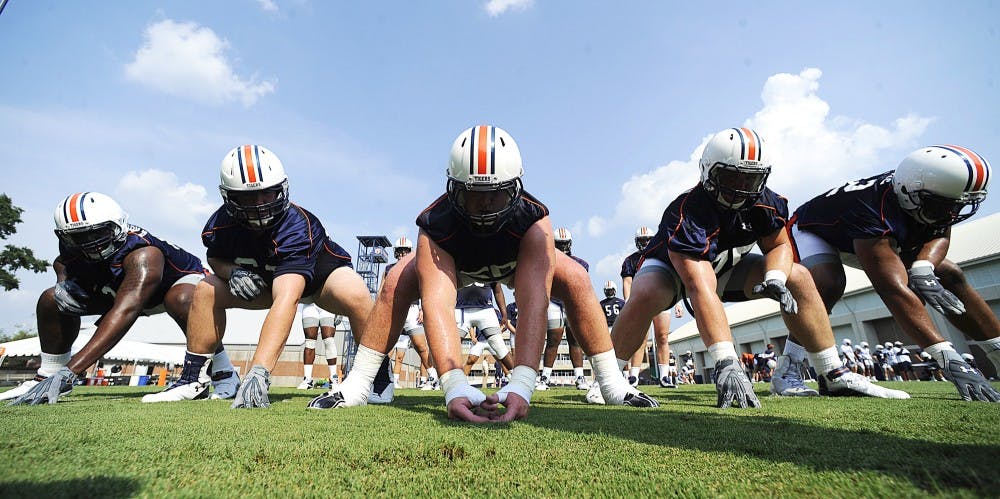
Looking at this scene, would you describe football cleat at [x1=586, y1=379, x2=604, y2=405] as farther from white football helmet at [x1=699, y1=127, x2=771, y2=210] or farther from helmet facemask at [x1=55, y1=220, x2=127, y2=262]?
helmet facemask at [x1=55, y1=220, x2=127, y2=262]

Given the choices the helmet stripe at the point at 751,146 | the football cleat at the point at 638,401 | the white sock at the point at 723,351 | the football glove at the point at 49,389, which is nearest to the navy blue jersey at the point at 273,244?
the football glove at the point at 49,389

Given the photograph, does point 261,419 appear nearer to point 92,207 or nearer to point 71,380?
point 71,380

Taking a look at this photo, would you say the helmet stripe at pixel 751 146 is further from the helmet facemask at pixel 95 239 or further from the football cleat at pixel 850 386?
the helmet facemask at pixel 95 239

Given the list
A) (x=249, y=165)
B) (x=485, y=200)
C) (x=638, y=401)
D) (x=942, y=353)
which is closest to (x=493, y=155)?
(x=485, y=200)

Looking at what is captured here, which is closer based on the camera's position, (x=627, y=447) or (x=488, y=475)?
(x=488, y=475)

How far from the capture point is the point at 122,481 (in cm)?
139

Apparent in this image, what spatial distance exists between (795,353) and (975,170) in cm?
259

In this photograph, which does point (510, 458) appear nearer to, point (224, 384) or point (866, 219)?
point (224, 384)

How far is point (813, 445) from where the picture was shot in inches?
76.2

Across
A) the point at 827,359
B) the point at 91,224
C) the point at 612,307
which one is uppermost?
the point at 612,307

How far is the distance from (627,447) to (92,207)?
6231 mm

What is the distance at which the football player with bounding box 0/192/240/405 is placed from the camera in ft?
17.3

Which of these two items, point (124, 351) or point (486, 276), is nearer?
point (486, 276)

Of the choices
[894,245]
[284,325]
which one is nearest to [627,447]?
[284,325]
